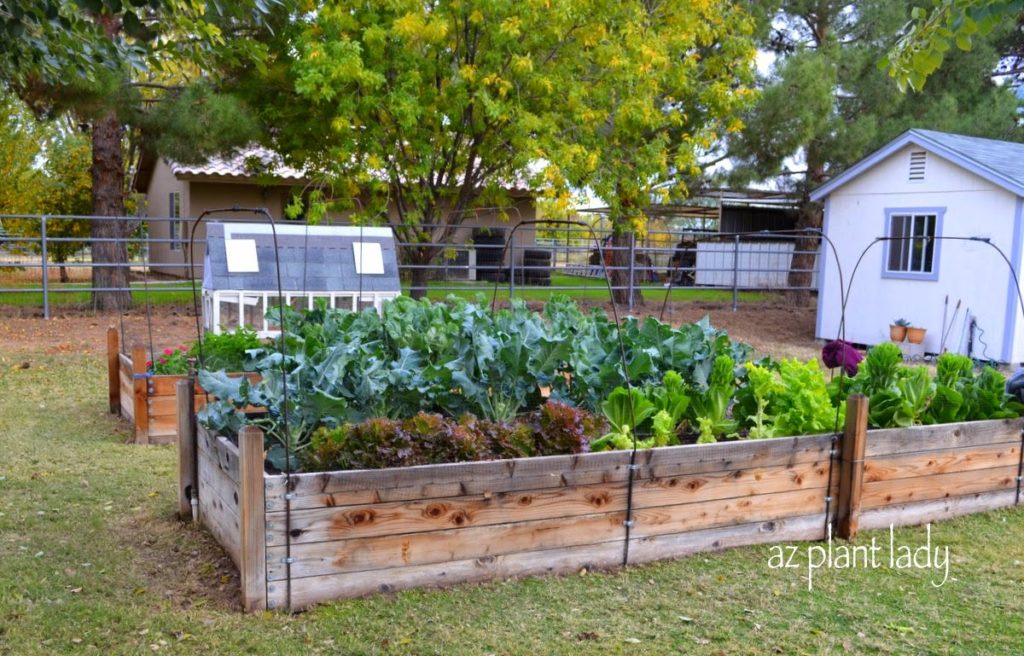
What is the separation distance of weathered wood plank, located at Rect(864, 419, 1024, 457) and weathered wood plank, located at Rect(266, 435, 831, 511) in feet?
1.21

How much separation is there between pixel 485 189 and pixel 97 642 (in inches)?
463

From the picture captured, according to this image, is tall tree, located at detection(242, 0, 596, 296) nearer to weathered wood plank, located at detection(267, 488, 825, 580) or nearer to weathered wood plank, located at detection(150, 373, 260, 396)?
weathered wood plank, located at detection(150, 373, 260, 396)

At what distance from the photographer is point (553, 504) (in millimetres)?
3953

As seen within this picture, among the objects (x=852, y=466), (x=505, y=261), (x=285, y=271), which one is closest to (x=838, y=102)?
(x=505, y=261)

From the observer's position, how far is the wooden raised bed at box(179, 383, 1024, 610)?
356cm

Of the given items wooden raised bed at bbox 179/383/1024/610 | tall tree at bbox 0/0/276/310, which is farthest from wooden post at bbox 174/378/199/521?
tall tree at bbox 0/0/276/310

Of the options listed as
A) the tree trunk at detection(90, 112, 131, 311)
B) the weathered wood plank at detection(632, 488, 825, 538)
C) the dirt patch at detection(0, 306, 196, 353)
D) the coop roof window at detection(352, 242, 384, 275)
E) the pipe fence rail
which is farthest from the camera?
the pipe fence rail

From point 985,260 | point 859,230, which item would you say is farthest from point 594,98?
point 985,260

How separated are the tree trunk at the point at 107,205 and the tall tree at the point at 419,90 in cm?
234

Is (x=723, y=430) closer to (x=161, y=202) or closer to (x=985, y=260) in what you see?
(x=985, y=260)

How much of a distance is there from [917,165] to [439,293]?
8438mm

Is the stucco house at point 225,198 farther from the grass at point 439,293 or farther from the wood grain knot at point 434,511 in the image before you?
the wood grain knot at point 434,511

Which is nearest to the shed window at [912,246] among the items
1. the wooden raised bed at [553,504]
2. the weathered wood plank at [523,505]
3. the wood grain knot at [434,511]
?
the wooden raised bed at [553,504]

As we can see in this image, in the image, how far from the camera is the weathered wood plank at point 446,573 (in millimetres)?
3586
